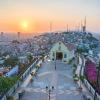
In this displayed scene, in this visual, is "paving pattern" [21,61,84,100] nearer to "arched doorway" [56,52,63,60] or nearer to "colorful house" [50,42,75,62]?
"colorful house" [50,42,75,62]

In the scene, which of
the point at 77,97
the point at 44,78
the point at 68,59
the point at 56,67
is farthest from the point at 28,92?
the point at 68,59

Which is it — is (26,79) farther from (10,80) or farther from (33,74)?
(10,80)

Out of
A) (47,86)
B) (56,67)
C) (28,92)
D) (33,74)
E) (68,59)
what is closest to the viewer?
(28,92)

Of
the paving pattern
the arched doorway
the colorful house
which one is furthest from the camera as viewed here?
the arched doorway

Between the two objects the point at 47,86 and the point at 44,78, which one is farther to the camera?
the point at 44,78

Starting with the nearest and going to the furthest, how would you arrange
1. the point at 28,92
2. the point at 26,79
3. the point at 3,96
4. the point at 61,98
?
1. the point at 3,96
2. the point at 61,98
3. the point at 28,92
4. the point at 26,79

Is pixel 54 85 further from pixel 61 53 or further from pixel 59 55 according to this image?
pixel 59 55

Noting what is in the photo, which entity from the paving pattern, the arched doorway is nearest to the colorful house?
the arched doorway

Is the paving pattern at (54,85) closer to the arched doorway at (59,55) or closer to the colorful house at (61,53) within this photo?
the colorful house at (61,53)

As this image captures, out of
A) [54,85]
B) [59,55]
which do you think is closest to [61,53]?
[59,55]
